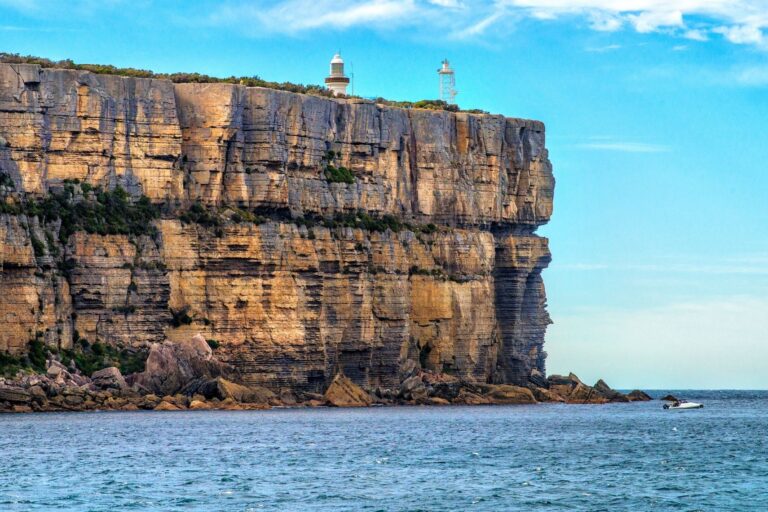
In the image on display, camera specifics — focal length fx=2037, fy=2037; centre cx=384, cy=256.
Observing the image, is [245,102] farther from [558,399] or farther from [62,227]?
[558,399]

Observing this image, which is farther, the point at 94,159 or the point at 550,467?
the point at 94,159

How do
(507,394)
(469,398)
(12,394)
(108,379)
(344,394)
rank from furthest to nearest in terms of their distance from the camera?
(507,394) < (469,398) < (344,394) < (108,379) < (12,394)

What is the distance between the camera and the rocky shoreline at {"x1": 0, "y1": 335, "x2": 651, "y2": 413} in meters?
82.6

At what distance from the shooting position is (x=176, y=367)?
284ft

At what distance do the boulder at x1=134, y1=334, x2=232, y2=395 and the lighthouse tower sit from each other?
25892mm

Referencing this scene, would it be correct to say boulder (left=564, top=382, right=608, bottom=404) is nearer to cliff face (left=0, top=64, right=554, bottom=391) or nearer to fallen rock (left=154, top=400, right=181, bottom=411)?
cliff face (left=0, top=64, right=554, bottom=391)

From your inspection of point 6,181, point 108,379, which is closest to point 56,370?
point 108,379

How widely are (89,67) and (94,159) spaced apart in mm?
6532

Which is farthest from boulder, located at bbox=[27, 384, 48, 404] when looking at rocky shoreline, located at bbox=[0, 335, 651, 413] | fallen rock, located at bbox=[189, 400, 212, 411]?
fallen rock, located at bbox=[189, 400, 212, 411]

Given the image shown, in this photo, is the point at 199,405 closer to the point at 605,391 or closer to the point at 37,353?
the point at 37,353

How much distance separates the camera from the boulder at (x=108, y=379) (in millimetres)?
84375

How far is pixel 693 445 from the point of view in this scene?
238 ft

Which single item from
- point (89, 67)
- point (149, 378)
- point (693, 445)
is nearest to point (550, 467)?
point (693, 445)

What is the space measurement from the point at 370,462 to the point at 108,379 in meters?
24.7
